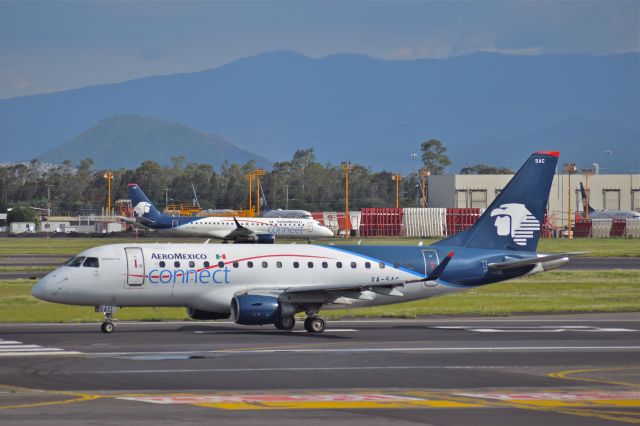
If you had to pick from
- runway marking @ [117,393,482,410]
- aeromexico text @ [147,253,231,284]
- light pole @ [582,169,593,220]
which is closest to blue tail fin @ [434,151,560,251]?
aeromexico text @ [147,253,231,284]

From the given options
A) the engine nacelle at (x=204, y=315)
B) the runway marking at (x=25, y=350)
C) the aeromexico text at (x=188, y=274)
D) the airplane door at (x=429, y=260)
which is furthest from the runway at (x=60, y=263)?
the runway marking at (x=25, y=350)

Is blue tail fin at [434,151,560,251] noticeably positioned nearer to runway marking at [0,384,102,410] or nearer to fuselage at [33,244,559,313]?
fuselage at [33,244,559,313]

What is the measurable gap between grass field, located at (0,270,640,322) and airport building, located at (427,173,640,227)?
380ft

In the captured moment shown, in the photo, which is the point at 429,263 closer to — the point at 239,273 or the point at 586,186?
the point at 239,273

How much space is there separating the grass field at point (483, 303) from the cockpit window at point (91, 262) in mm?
5755

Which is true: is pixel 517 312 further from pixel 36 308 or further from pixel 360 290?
pixel 36 308

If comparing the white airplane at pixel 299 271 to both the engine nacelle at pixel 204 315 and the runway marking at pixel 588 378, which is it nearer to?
the engine nacelle at pixel 204 315

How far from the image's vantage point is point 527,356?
31.0 metres

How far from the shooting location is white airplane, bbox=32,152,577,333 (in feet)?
118

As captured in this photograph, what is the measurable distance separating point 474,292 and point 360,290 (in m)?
19.1

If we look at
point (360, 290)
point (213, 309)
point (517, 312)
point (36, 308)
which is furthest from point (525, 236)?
point (36, 308)

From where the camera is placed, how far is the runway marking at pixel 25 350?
1194 inches

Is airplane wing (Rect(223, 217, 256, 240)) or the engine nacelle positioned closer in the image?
the engine nacelle

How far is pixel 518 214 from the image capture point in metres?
41.1
